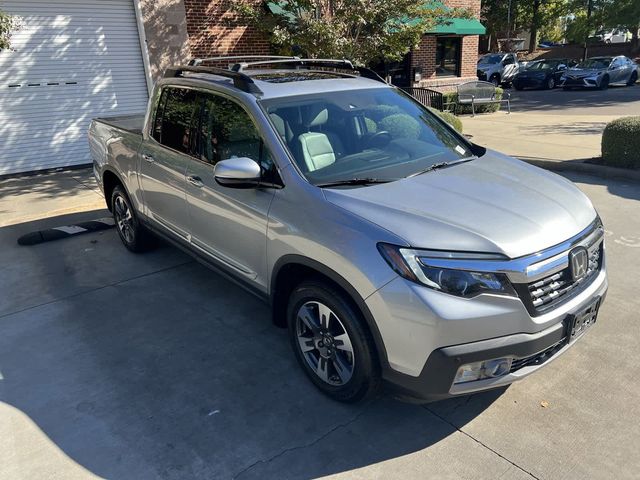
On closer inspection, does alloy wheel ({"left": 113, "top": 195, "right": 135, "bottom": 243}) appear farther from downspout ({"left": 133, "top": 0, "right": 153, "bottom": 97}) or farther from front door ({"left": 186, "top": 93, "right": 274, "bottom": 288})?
downspout ({"left": 133, "top": 0, "right": 153, "bottom": 97})

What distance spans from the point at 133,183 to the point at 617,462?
446cm

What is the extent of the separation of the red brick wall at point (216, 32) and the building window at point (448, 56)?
8.13 meters

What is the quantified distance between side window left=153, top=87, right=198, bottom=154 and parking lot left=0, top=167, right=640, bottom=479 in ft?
4.54

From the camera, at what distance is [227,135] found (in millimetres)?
3727

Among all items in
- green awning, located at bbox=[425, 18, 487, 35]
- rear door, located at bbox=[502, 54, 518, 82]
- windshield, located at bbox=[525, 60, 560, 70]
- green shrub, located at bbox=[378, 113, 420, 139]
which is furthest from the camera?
rear door, located at bbox=[502, 54, 518, 82]

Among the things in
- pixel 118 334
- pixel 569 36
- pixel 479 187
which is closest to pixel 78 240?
pixel 118 334

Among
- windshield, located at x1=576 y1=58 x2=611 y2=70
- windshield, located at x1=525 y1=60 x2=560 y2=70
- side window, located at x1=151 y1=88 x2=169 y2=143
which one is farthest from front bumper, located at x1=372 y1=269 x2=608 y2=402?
windshield, located at x1=525 y1=60 x2=560 y2=70

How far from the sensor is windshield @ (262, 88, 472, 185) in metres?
3.27

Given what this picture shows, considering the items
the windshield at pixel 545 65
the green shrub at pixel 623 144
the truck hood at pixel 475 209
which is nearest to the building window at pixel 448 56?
the windshield at pixel 545 65

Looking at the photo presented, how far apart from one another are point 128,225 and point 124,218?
0.43 ft

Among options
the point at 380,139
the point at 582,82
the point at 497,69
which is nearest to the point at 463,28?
the point at 582,82

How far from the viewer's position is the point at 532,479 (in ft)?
8.26

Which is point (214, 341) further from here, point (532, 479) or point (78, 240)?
point (78, 240)

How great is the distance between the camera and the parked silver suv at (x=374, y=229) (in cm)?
248
